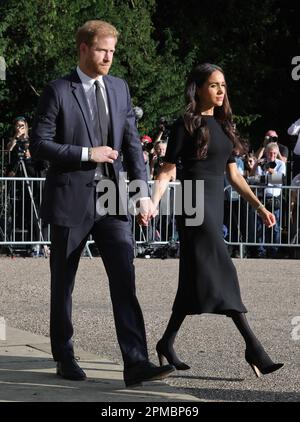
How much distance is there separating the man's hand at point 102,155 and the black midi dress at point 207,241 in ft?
2.45

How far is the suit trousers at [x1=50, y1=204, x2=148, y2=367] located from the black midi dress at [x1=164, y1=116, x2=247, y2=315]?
0.54 metres

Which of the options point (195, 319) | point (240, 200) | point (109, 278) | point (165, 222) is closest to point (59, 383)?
point (109, 278)

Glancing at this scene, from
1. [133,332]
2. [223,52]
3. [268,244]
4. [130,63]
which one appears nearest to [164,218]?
[268,244]

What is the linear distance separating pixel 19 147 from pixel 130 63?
7848 mm

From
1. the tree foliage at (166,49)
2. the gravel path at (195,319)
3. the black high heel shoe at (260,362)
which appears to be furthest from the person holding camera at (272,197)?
the black high heel shoe at (260,362)

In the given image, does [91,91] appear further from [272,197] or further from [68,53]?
[68,53]

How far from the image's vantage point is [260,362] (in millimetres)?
7117

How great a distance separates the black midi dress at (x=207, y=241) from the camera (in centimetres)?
727

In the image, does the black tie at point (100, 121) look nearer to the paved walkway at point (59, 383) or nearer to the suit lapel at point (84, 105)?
the suit lapel at point (84, 105)

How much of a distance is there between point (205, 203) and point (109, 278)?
0.86 metres

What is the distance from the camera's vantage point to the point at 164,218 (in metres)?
16.3

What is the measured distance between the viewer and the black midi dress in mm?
7273

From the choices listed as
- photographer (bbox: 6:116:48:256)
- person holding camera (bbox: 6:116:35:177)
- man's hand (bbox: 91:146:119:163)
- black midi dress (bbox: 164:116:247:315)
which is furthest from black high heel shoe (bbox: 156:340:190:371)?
person holding camera (bbox: 6:116:35:177)
